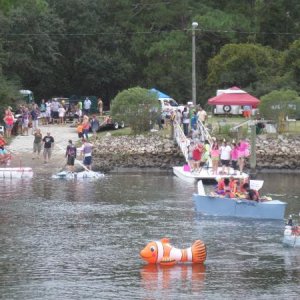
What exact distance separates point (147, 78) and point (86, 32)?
20.6 ft

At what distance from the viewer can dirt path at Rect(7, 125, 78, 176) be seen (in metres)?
55.7

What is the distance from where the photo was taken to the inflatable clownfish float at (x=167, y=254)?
32344 millimetres

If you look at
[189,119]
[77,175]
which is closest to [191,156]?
[77,175]

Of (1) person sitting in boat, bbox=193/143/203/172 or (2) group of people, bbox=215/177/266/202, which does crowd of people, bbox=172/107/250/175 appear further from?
(2) group of people, bbox=215/177/266/202

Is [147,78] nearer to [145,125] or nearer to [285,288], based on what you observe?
[145,125]

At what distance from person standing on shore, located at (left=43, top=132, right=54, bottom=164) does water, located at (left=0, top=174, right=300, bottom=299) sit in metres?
5.43

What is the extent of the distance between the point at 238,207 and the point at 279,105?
21.5 m

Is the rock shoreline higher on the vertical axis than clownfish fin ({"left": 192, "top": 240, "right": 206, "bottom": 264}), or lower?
higher

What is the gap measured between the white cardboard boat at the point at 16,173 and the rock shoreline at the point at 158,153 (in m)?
6.31

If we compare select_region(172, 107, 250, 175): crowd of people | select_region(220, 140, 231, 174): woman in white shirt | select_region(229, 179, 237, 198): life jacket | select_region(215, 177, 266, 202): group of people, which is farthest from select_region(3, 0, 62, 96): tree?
select_region(229, 179, 237, 198): life jacket

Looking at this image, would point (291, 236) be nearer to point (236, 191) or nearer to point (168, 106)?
point (236, 191)

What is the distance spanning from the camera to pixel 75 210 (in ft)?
141

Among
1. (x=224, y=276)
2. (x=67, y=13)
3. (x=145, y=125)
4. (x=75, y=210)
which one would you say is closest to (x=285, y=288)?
(x=224, y=276)

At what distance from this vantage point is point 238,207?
40.8 metres
